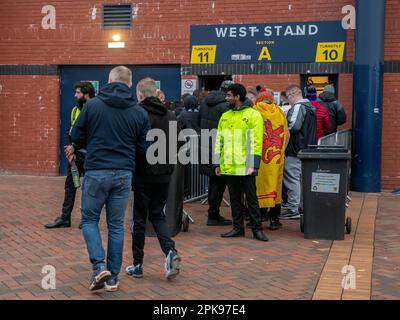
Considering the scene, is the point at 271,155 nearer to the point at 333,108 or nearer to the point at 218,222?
the point at 218,222

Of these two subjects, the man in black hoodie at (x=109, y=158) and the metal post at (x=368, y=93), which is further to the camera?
the metal post at (x=368, y=93)

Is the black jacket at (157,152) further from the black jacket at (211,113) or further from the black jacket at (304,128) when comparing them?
the black jacket at (304,128)

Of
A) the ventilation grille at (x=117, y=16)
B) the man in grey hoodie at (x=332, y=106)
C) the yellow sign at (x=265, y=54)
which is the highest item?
the ventilation grille at (x=117, y=16)

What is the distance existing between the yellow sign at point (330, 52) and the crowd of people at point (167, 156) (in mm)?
1621

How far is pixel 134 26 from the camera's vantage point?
13.9 m

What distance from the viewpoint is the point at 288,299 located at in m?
5.37

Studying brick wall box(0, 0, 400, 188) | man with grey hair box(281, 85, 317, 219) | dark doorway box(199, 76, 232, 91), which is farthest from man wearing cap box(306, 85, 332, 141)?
dark doorway box(199, 76, 232, 91)

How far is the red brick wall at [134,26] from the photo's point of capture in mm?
13000

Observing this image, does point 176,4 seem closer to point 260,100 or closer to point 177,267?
point 260,100

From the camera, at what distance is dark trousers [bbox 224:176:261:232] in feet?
25.3

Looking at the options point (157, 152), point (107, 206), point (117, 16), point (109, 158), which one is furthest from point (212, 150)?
point (117, 16)

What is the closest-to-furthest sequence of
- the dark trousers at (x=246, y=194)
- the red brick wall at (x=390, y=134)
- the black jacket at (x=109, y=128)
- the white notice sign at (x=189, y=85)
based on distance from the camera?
1. the black jacket at (x=109, y=128)
2. the dark trousers at (x=246, y=194)
3. the red brick wall at (x=390, y=134)
4. the white notice sign at (x=189, y=85)

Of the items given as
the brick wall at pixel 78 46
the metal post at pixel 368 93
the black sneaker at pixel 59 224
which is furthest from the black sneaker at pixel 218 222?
the brick wall at pixel 78 46

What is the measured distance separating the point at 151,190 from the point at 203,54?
7881 mm
